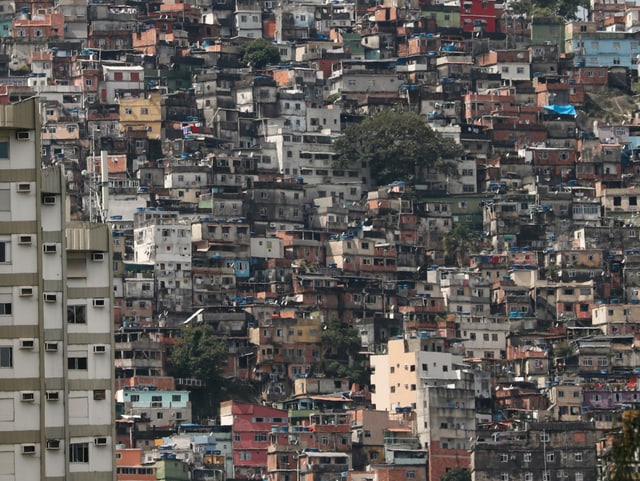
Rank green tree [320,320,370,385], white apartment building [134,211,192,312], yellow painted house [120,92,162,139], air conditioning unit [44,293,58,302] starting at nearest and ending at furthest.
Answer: air conditioning unit [44,293,58,302], green tree [320,320,370,385], white apartment building [134,211,192,312], yellow painted house [120,92,162,139]

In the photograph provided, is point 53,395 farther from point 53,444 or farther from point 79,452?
point 79,452

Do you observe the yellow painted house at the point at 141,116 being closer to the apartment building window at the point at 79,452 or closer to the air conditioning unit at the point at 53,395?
the apartment building window at the point at 79,452

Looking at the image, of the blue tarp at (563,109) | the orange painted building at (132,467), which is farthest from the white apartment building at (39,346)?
the blue tarp at (563,109)

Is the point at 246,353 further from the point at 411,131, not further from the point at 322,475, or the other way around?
the point at 411,131

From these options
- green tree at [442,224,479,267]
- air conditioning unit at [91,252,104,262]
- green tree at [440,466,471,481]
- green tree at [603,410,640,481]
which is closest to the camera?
green tree at [603,410,640,481]

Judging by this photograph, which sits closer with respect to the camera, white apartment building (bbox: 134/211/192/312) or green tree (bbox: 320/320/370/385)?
green tree (bbox: 320/320/370/385)

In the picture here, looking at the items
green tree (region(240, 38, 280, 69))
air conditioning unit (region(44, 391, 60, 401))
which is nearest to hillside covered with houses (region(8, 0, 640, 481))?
green tree (region(240, 38, 280, 69))

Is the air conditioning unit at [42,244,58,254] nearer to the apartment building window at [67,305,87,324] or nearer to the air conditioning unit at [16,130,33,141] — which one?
the air conditioning unit at [16,130,33,141]

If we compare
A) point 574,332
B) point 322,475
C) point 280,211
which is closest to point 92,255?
point 322,475

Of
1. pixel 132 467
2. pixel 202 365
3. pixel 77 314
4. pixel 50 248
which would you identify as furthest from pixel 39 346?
pixel 202 365
